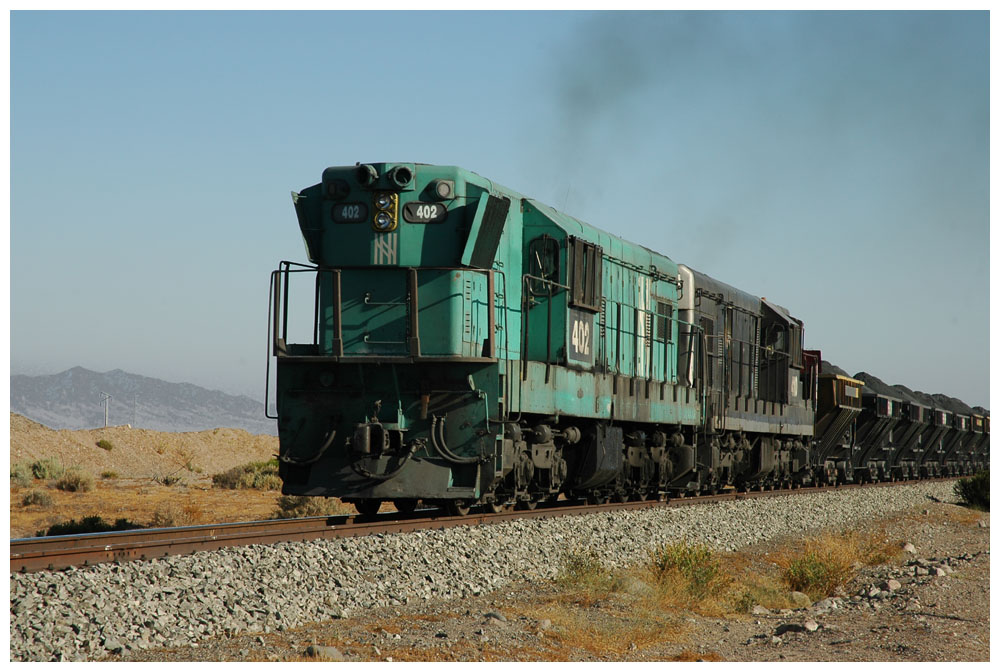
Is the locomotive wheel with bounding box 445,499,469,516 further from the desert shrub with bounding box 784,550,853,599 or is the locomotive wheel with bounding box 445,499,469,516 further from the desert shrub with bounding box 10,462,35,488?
the desert shrub with bounding box 10,462,35,488

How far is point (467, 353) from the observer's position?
41.5ft

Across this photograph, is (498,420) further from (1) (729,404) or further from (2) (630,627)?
(1) (729,404)

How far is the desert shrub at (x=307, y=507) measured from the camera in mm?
18453

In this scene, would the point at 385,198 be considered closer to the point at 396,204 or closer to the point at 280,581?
the point at 396,204

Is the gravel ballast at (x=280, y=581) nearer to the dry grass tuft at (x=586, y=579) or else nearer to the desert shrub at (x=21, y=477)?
the dry grass tuft at (x=586, y=579)

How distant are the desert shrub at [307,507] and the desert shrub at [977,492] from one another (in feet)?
48.2

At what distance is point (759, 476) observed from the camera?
22.9m

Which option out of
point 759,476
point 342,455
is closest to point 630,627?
point 342,455

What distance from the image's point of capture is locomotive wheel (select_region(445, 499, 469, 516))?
13.4 m

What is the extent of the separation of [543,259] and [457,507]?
10.8 ft

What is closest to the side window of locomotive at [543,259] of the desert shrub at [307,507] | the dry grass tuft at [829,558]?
the dry grass tuft at [829,558]

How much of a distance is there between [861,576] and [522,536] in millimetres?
3891

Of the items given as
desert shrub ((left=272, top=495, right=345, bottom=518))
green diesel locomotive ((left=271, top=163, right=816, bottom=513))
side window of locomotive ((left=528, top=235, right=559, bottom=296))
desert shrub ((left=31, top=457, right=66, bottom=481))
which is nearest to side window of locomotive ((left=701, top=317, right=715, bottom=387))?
green diesel locomotive ((left=271, top=163, right=816, bottom=513))

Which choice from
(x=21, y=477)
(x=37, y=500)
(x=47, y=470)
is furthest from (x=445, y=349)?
(x=47, y=470)
